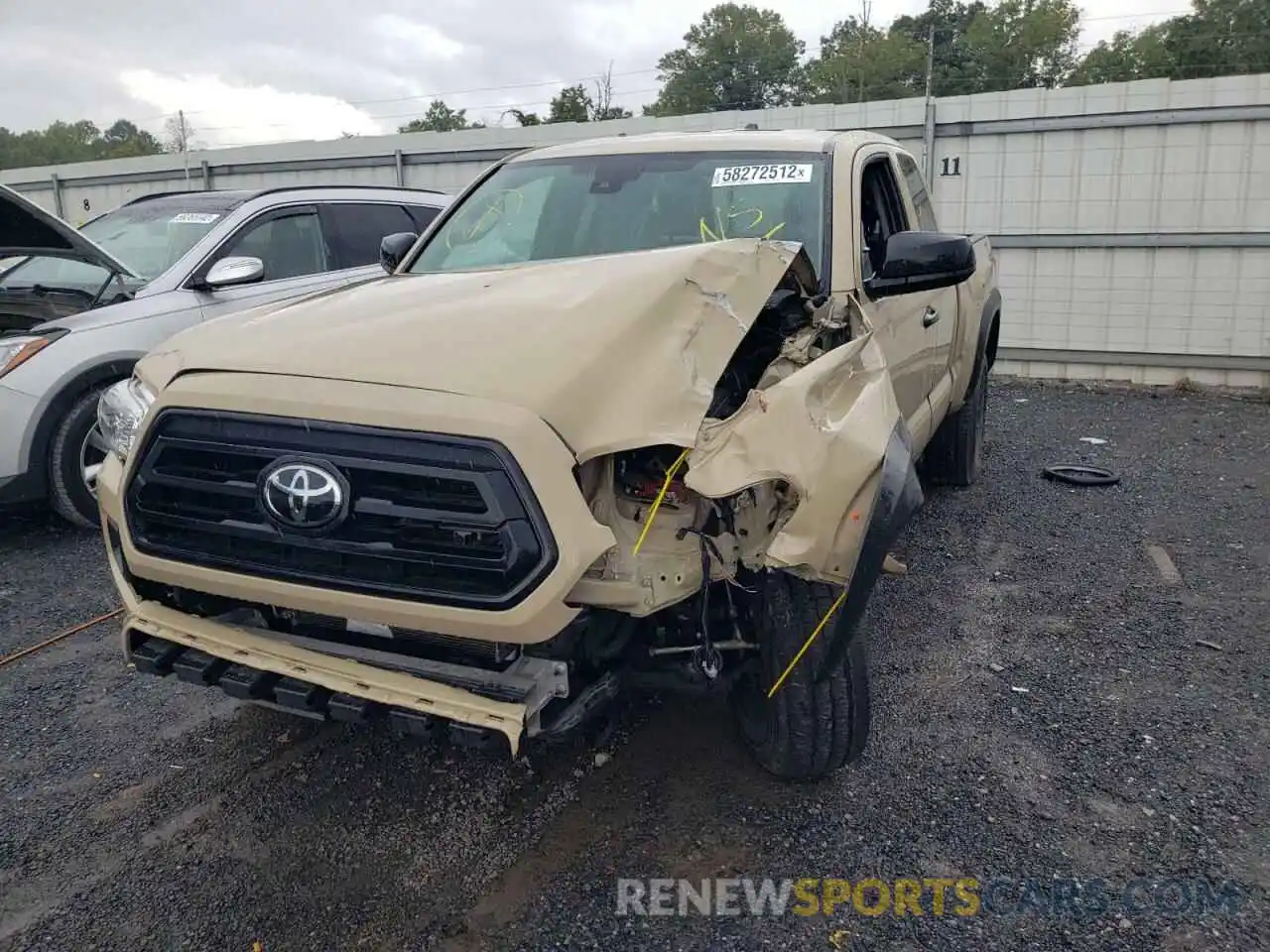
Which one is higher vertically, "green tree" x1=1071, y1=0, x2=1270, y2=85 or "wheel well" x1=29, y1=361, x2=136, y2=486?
"green tree" x1=1071, y1=0, x2=1270, y2=85

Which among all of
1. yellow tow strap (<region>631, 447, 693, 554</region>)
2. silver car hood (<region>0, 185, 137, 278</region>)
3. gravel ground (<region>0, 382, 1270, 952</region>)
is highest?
silver car hood (<region>0, 185, 137, 278</region>)

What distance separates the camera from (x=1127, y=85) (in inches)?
365

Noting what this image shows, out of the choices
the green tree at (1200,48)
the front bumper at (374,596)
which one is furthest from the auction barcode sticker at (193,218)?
the green tree at (1200,48)

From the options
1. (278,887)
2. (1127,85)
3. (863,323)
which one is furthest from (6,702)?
(1127,85)

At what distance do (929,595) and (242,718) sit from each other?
293 centimetres

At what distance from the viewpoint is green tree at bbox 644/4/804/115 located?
44.7 metres

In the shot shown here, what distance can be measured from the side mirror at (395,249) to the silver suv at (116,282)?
3 cm

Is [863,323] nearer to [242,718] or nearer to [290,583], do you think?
[290,583]

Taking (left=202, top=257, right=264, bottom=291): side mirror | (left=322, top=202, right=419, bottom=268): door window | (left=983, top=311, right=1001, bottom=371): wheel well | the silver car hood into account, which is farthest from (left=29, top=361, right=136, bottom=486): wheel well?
(left=983, top=311, right=1001, bottom=371): wheel well

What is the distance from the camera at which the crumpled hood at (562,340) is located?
2.22 metres

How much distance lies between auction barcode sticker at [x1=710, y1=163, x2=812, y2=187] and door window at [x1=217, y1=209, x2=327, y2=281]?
3.60m

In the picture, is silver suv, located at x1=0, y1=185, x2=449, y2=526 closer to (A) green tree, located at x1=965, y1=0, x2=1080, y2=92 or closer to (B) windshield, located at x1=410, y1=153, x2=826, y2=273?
(B) windshield, located at x1=410, y1=153, x2=826, y2=273

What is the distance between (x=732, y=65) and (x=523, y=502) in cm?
5242

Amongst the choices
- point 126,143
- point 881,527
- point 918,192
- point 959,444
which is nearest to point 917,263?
point 881,527
